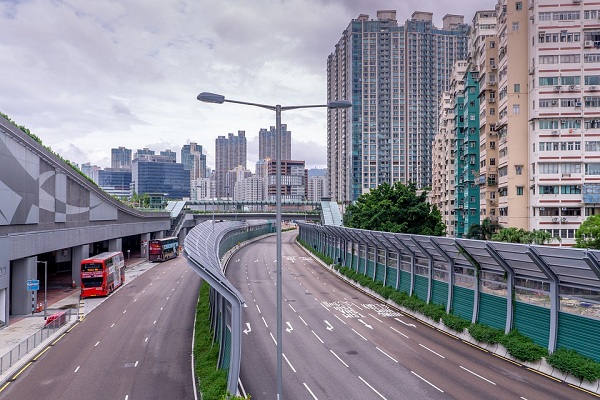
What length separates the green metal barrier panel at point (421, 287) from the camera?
122 ft

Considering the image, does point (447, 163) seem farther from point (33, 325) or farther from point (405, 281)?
point (33, 325)

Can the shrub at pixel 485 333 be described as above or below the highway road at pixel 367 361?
above

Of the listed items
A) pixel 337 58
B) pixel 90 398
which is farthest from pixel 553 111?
pixel 337 58

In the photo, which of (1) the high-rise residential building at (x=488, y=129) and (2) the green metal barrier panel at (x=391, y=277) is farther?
(1) the high-rise residential building at (x=488, y=129)

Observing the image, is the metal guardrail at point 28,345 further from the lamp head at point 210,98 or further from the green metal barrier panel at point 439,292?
the green metal barrier panel at point 439,292

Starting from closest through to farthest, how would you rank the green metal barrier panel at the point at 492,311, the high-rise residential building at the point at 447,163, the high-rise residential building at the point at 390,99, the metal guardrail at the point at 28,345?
1. the metal guardrail at the point at 28,345
2. the green metal barrier panel at the point at 492,311
3. the high-rise residential building at the point at 447,163
4. the high-rise residential building at the point at 390,99

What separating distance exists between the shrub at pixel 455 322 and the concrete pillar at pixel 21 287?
118 ft

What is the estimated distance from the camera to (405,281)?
4081cm

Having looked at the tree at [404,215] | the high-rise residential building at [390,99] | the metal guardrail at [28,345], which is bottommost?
the metal guardrail at [28,345]

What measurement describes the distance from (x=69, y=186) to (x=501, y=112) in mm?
56103

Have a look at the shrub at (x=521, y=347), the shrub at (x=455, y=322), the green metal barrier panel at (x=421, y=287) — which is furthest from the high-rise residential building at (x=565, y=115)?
the shrub at (x=521, y=347)

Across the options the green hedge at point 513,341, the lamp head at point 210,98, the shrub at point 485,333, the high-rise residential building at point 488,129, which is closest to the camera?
the lamp head at point 210,98

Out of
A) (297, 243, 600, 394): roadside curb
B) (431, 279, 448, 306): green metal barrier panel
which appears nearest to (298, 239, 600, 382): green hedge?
(297, 243, 600, 394): roadside curb

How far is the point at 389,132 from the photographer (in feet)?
577
